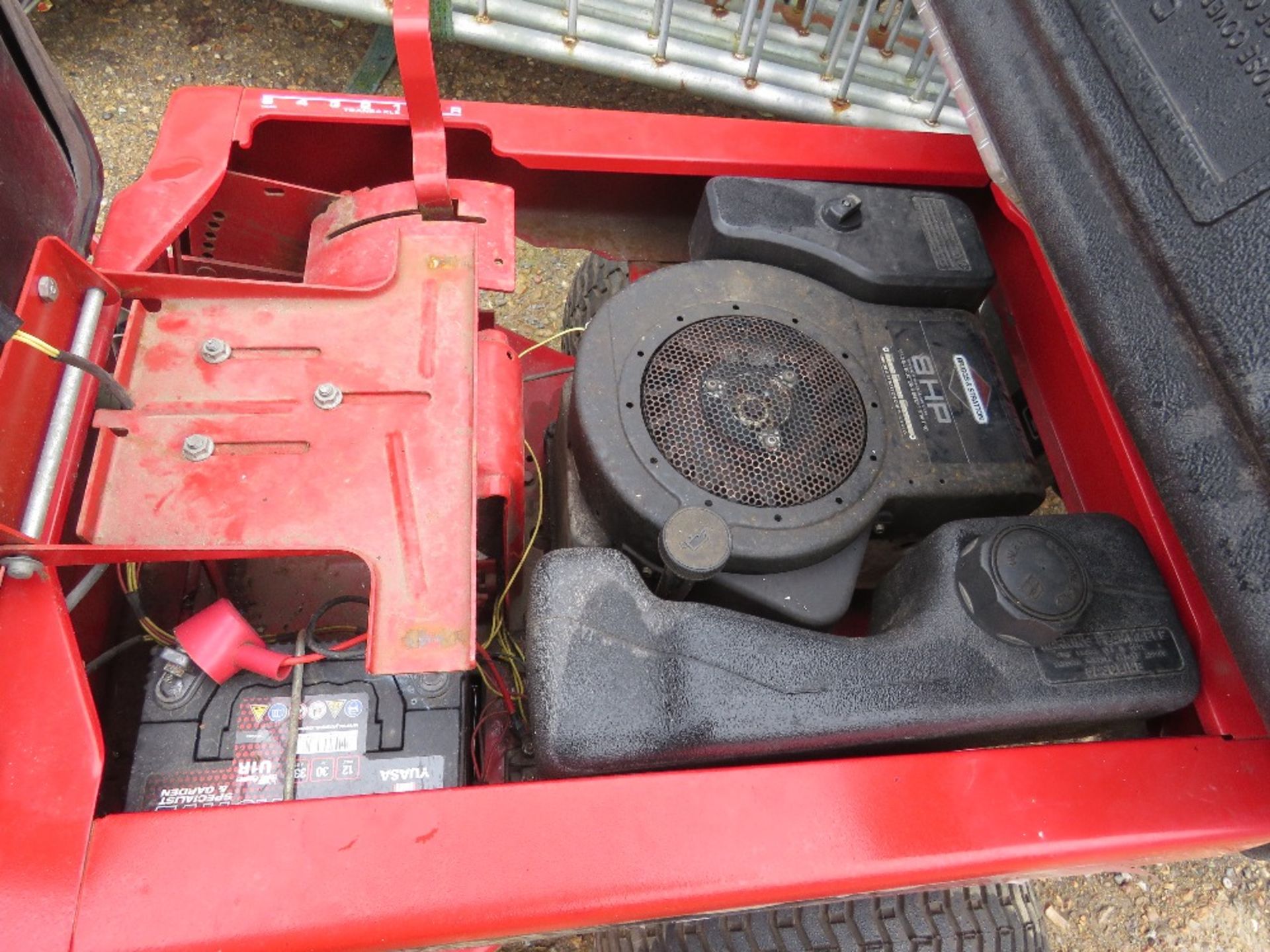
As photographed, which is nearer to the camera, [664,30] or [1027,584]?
[1027,584]

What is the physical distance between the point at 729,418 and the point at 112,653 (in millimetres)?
780

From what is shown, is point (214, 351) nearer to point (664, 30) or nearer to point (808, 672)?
point (808, 672)

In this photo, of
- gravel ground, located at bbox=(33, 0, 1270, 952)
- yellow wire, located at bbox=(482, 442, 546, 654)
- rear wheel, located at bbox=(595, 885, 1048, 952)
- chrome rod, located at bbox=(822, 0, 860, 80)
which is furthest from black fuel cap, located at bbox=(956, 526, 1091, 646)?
chrome rod, located at bbox=(822, 0, 860, 80)

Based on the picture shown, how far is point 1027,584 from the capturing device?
104 cm

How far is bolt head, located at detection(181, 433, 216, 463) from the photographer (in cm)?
101

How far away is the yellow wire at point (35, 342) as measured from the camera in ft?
2.96

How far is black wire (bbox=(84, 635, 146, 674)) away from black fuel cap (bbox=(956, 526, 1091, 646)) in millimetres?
986

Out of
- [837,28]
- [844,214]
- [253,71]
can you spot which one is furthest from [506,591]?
[253,71]

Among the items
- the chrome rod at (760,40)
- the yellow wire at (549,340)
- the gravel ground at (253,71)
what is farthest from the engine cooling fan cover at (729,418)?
the chrome rod at (760,40)

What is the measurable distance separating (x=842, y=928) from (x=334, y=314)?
990mm

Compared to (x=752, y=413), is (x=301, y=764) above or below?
below

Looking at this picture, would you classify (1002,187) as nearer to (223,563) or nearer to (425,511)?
(425,511)

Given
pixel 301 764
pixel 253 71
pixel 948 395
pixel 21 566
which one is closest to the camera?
pixel 21 566

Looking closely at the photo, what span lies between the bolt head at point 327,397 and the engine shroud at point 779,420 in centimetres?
28
